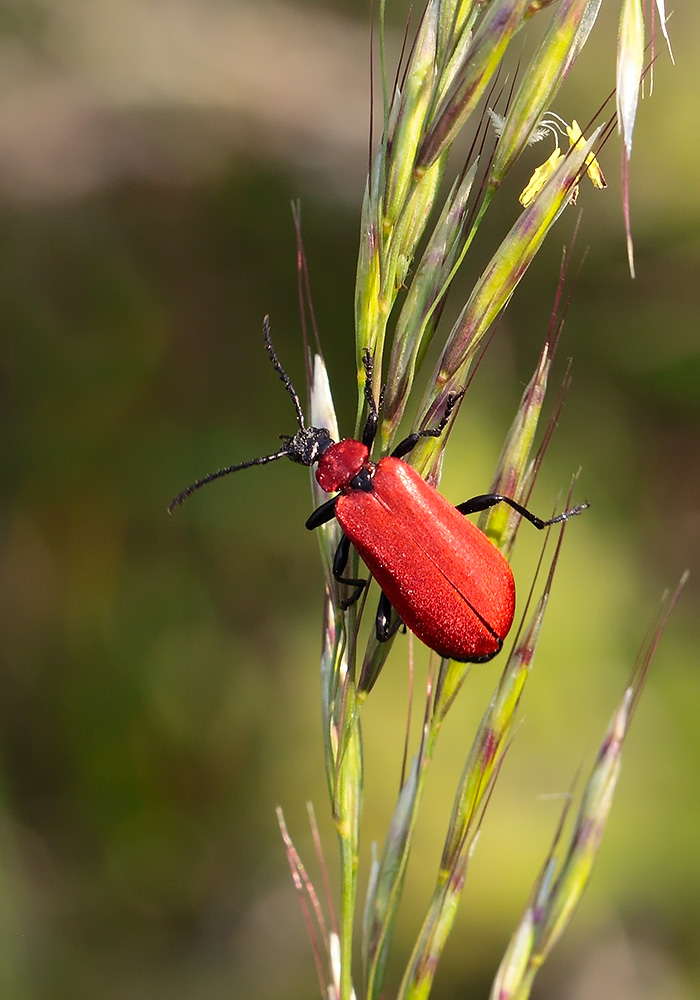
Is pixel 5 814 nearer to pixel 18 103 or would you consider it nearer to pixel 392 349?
pixel 392 349

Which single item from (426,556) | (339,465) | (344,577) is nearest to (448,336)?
(344,577)

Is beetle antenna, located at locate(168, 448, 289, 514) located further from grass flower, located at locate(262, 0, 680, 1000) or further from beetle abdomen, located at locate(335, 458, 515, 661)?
grass flower, located at locate(262, 0, 680, 1000)

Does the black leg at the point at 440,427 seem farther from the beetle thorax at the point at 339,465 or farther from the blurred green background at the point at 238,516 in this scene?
the blurred green background at the point at 238,516

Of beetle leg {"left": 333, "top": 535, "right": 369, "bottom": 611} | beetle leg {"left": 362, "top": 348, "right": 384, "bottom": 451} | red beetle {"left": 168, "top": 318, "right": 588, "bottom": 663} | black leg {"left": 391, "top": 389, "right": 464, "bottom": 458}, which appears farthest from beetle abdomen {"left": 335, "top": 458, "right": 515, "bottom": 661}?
black leg {"left": 391, "top": 389, "right": 464, "bottom": 458}

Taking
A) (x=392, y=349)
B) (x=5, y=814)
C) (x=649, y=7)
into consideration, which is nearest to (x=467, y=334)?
(x=392, y=349)

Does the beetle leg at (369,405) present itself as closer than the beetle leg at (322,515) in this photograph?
Yes

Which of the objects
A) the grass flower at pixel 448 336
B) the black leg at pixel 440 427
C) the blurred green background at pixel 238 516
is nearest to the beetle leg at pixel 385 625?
the grass flower at pixel 448 336
